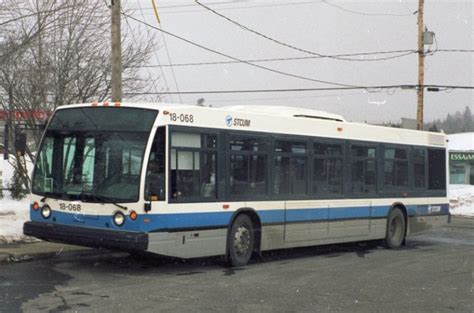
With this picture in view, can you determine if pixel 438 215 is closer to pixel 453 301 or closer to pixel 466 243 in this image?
pixel 466 243

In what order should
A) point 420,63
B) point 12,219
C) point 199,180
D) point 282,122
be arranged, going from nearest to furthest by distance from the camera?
1. point 199,180
2. point 282,122
3. point 12,219
4. point 420,63

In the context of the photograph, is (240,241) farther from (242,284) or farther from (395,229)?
(395,229)

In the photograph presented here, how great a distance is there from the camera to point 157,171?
9484mm

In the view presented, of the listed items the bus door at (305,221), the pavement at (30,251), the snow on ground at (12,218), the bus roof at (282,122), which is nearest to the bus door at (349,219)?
the bus door at (305,221)

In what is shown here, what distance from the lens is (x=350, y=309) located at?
7.62m

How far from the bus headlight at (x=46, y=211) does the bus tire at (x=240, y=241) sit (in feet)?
9.99


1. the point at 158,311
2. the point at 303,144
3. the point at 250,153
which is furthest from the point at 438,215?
the point at 158,311

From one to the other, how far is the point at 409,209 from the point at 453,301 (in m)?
7.63

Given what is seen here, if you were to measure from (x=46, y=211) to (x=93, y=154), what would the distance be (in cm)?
127

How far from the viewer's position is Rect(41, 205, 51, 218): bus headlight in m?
10.1

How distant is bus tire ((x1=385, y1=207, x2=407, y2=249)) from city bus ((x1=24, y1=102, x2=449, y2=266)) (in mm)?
1105

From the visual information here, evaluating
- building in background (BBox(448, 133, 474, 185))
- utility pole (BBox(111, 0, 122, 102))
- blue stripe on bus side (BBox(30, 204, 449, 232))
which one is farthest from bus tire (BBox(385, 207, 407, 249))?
building in background (BBox(448, 133, 474, 185))

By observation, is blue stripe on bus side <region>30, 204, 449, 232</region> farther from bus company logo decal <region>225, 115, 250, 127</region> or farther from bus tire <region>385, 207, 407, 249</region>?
bus tire <region>385, 207, 407, 249</region>

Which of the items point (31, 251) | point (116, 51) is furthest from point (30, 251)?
point (116, 51)
